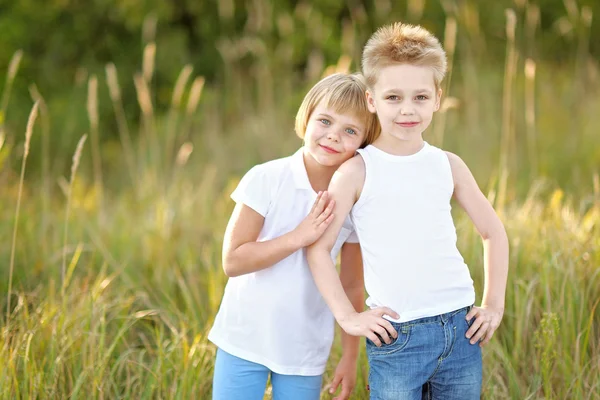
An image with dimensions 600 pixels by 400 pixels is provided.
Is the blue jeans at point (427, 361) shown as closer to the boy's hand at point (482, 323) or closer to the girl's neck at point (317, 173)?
the boy's hand at point (482, 323)

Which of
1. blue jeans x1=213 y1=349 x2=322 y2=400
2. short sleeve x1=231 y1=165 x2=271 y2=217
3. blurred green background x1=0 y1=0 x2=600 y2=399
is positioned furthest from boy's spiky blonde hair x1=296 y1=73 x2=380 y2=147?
blurred green background x1=0 y1=0 x2=600 y2=399

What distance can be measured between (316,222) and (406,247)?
0.82 feet

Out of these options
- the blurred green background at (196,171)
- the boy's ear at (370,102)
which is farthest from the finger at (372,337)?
the blurred green background at (196,171)

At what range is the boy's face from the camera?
2014 mm

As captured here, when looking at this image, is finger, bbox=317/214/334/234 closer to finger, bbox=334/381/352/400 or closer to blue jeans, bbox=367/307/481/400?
blue jeans, bbox=367/307/481/400

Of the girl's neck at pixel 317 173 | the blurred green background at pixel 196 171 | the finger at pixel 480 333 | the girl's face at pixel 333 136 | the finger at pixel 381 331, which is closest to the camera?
the finger at pixel 381 331

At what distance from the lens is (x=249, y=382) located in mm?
2250

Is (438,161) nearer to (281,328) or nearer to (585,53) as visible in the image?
(281,328)

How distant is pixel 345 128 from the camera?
2.19 metres

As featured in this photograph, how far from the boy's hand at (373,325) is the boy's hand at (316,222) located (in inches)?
9.3

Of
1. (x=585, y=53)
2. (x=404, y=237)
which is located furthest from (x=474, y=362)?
(x=585, y=53)

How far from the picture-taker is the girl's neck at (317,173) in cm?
227

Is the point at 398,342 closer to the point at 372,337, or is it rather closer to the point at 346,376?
the point at 372,337

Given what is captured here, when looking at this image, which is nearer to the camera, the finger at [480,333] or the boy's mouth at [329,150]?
the finger at [480,333]
